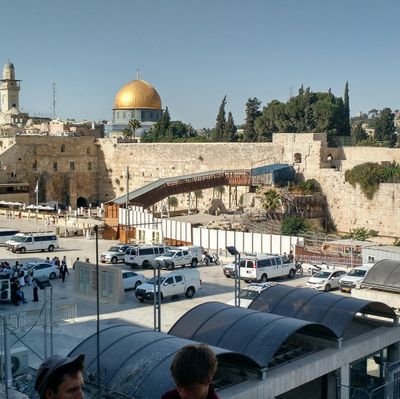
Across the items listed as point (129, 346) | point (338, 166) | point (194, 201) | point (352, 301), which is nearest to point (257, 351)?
point (129, 346)

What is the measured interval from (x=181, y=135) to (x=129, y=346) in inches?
2201

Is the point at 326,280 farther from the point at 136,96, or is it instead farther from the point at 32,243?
the point at 136,96

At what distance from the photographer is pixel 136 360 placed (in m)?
8.19

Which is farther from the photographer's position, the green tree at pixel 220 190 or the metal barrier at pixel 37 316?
the green tree at pixel 220 190

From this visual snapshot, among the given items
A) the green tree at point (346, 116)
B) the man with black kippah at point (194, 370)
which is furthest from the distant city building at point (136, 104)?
the man with black kippah at point (194, 370)

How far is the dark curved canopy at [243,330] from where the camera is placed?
898 cm

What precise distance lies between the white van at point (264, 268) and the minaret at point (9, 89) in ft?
187

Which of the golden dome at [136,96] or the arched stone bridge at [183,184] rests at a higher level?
the golden dome at [136,96]

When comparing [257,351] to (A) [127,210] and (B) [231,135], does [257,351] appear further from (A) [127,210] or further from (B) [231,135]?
(B) [231,135]

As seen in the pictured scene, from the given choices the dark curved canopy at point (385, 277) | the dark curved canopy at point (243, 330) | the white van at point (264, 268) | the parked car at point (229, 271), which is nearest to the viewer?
the dark curved canopy at point (243, 330)

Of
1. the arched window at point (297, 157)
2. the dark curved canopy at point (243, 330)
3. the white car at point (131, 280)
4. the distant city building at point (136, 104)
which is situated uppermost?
the distant city building at point (136, 104)

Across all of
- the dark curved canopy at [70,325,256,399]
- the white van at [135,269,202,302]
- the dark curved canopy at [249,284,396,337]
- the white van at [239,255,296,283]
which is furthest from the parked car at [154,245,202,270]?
the dark curved canopy at [70,325,256,399]

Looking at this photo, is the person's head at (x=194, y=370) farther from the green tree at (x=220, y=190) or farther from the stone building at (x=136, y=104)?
the stone building at (x=136, y=104)

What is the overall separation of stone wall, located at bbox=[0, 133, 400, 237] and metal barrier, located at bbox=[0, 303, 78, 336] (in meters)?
22.3
